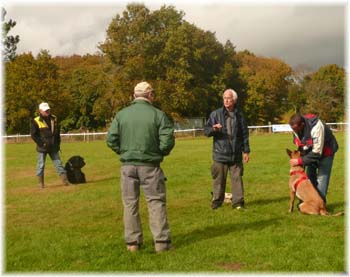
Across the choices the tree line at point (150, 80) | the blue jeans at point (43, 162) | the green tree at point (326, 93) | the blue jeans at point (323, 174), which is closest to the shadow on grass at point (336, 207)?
the blue jeans at point (323, 174)

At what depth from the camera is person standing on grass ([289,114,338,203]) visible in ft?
27.0

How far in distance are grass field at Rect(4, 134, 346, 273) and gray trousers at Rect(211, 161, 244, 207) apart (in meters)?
0.34

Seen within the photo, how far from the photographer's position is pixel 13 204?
10609 millimetres

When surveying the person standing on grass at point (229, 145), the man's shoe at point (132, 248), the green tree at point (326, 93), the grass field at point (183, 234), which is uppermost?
the green tree at point (326, 93)

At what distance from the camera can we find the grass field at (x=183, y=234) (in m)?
5.88

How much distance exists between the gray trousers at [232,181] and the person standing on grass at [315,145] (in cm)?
112

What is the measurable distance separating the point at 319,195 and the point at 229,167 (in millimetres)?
1839

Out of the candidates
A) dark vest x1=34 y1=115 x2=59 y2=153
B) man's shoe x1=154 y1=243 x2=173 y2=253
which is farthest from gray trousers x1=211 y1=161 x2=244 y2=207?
dark vest x1=34 y1=115 x2=59 y2=153

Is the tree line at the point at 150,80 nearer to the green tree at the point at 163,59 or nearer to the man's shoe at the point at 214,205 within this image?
the green tree at the point at 163,59

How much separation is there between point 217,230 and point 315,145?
2.36 m

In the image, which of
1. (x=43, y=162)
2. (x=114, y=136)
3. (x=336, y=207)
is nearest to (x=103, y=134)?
(x=43, y=162)

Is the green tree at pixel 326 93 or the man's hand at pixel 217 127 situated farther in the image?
the green tree at pixel 326 93

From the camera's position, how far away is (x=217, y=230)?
759cm

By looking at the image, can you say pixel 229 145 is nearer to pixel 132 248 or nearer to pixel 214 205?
pixel 214 205
